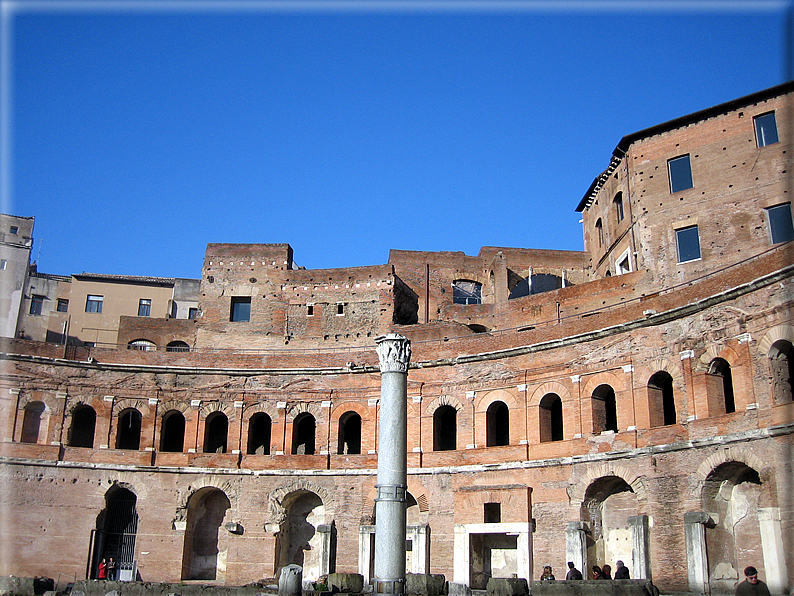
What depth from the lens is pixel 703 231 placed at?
3173cm

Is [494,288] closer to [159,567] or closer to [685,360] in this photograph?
[685,360]

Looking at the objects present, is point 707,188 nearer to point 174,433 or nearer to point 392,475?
point 392,475

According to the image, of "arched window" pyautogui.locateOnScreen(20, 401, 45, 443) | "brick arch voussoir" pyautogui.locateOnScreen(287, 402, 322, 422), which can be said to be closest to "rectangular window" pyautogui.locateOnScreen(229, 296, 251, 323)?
"brick arch voussoir" pyautogui.locateOnScreen(287, 402, 322, 422)

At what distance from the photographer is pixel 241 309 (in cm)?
4203

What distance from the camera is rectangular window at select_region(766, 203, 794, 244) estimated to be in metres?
29.7

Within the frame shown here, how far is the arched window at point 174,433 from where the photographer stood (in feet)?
113

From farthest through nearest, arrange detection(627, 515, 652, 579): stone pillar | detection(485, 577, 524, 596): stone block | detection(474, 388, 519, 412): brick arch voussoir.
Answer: detection(474, 388, 519, 412): brick arch voussoir → detection(627, 515, 652, 579): stone pillar → detection(485, 577, 524, 596): stone block

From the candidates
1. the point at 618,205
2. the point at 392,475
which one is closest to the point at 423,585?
the point at 392,475

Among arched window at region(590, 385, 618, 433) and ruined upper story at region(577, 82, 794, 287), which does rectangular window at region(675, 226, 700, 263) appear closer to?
ruined upper story at region(577, 82, 794, 287)

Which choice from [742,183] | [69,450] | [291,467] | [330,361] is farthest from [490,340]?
[69,450]

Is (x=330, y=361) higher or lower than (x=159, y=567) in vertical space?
higher

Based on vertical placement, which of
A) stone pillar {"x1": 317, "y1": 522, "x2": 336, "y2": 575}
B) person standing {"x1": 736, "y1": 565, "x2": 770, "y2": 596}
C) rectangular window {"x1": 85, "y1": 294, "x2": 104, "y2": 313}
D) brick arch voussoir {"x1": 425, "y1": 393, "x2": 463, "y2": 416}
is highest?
rectangular window {"x1": 85, "y1": 294, "x2": 104, "y2": 313}

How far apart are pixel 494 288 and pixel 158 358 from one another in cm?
1696

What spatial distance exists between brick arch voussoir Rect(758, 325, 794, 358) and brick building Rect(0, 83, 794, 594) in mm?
57
